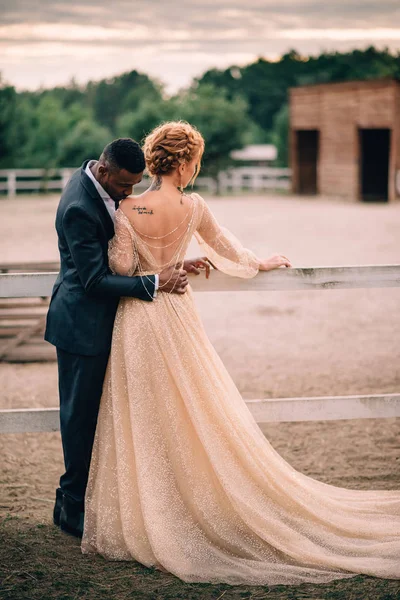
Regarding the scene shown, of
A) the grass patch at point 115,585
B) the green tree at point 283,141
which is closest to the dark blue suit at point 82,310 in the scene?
the grass patch at point 115,585

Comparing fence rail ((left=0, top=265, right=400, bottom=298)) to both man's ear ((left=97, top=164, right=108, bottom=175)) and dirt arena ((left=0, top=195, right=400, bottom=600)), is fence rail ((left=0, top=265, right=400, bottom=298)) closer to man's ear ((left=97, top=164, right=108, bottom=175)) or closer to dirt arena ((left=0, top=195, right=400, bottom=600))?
man's ear ((left=97, top=164, right=108, bottom=175))

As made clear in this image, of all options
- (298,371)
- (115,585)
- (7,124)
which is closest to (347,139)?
(7,124)

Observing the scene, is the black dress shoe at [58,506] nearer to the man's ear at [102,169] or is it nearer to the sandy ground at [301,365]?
the sandy ground at [301,365]

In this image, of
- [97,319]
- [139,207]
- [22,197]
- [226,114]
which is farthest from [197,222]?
[226,114]

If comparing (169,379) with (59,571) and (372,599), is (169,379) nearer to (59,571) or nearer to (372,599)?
(59,571)

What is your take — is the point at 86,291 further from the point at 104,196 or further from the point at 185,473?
the point at 185,473

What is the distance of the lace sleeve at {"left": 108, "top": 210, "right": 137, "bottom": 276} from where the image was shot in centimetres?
318

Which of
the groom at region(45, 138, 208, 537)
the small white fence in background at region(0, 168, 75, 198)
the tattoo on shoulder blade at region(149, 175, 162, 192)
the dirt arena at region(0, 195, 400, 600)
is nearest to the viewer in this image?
the groom at region(45, 138, 208, 537)

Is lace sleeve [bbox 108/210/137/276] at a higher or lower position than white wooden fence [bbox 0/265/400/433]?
higher

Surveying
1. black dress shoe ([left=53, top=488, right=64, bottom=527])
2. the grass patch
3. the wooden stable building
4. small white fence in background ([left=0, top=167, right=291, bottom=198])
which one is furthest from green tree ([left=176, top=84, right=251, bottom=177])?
the grass patch

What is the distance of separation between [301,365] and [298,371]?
0.78 feet

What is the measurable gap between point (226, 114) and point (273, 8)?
11.5m

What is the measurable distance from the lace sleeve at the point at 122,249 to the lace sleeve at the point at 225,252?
0.37 meters

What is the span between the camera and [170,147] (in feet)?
10.2
